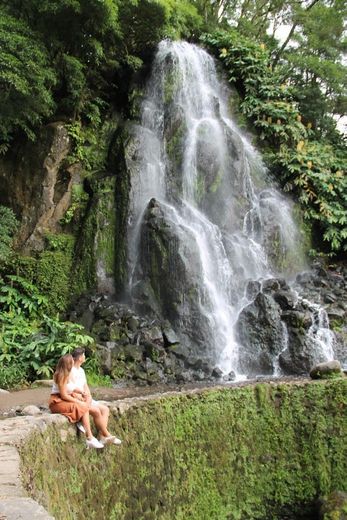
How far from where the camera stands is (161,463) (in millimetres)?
5312

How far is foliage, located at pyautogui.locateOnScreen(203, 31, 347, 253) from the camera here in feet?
52.7

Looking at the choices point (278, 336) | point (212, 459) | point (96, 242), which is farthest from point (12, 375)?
point (278, 336)

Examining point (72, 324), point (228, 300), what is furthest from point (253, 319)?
point (72, 324)

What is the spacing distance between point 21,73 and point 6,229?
3.86 m

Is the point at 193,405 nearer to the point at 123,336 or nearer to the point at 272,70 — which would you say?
the point at 123,336

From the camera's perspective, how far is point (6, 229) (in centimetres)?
1293

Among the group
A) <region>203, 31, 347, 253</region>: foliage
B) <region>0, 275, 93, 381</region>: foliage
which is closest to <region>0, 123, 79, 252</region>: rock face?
<region>0, 275, 93, 381</region>: foliage

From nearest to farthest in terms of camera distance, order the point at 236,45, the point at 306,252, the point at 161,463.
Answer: the point at 161,463
the point at 306,252
the point at 236,45

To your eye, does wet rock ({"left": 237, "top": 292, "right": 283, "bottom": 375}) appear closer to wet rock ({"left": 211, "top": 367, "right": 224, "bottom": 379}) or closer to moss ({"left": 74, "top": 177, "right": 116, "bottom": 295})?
wet rock ({"left": 211, "top": 367, "right": 224, "bottom": 379})

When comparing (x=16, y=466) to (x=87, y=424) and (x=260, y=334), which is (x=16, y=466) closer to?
(x=87, y=424)

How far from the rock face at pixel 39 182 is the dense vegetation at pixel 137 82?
0.33 m

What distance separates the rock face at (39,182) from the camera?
1402 centimetres

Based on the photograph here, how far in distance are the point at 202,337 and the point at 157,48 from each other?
11.2 meters

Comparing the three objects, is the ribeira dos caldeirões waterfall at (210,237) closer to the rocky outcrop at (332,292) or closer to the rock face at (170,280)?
the rock face at (170,280)
